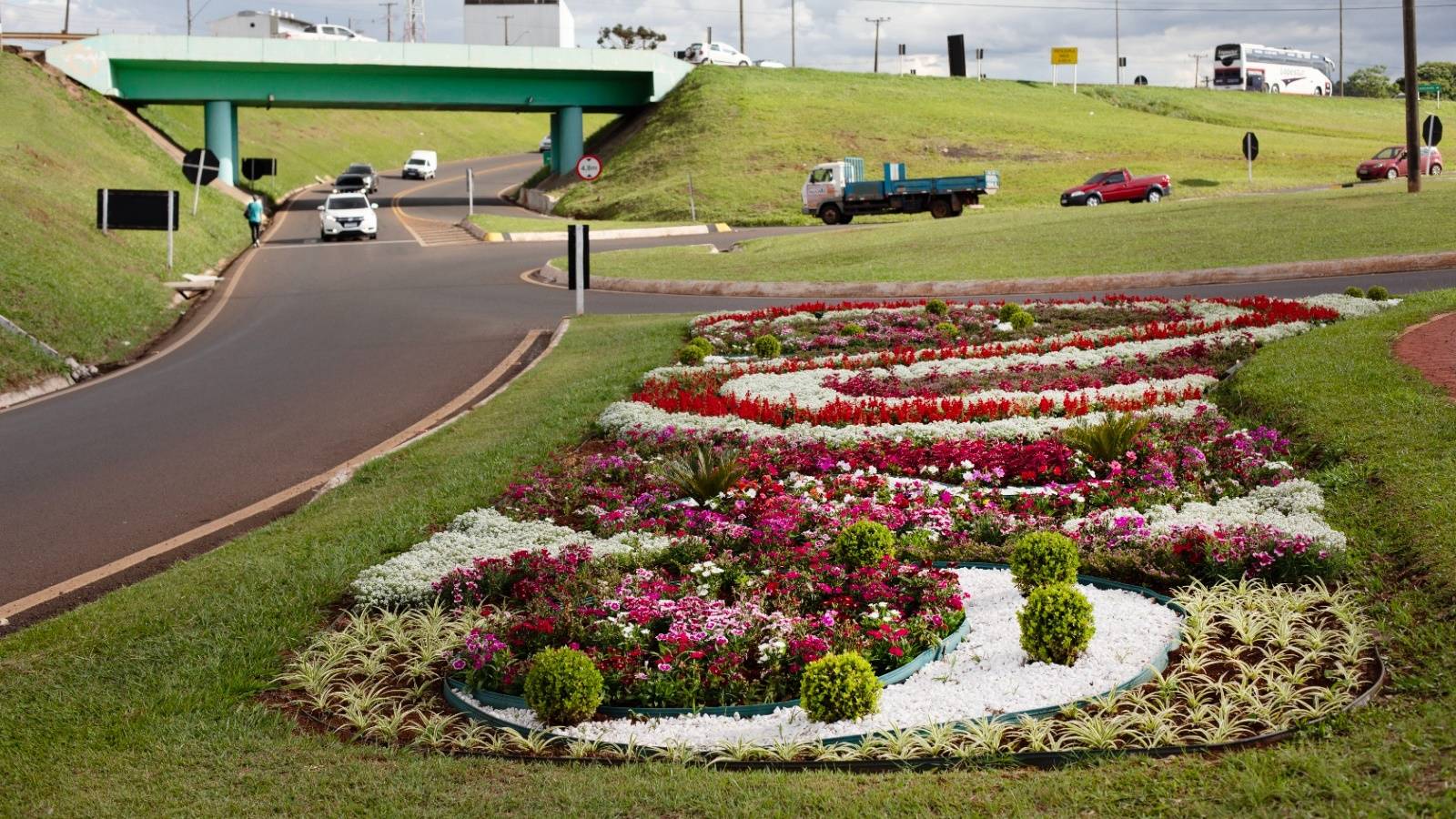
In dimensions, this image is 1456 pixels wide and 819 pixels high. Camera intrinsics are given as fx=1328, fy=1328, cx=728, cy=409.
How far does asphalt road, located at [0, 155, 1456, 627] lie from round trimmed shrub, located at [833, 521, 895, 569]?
488 cm

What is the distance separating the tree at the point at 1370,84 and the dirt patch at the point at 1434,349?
146m

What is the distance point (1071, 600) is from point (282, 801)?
3403 millimetres

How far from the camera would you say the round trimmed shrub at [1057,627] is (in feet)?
19.2

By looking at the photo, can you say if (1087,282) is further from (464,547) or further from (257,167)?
(257,167)

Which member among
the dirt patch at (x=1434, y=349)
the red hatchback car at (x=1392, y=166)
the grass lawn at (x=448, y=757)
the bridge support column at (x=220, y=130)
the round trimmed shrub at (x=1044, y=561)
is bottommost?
the grass lawn at (x=448, y=757)

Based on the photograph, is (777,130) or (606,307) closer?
(606,307)

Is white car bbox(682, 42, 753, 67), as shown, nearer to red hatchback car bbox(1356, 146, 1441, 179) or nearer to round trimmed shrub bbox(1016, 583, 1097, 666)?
red hatchback car bbox(1356, 146, 1441, 179)

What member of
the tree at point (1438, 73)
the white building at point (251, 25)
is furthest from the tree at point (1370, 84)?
the white building at point (251, 25)

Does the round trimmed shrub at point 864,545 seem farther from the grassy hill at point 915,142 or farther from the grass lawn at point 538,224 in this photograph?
the grassy hill at point 915,142

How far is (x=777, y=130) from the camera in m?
63.4

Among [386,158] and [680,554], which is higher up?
[386,158]

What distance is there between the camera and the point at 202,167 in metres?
37.5

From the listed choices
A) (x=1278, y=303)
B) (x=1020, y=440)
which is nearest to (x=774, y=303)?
(x=1278, y=303)

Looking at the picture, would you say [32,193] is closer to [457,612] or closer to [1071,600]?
[457,612]
